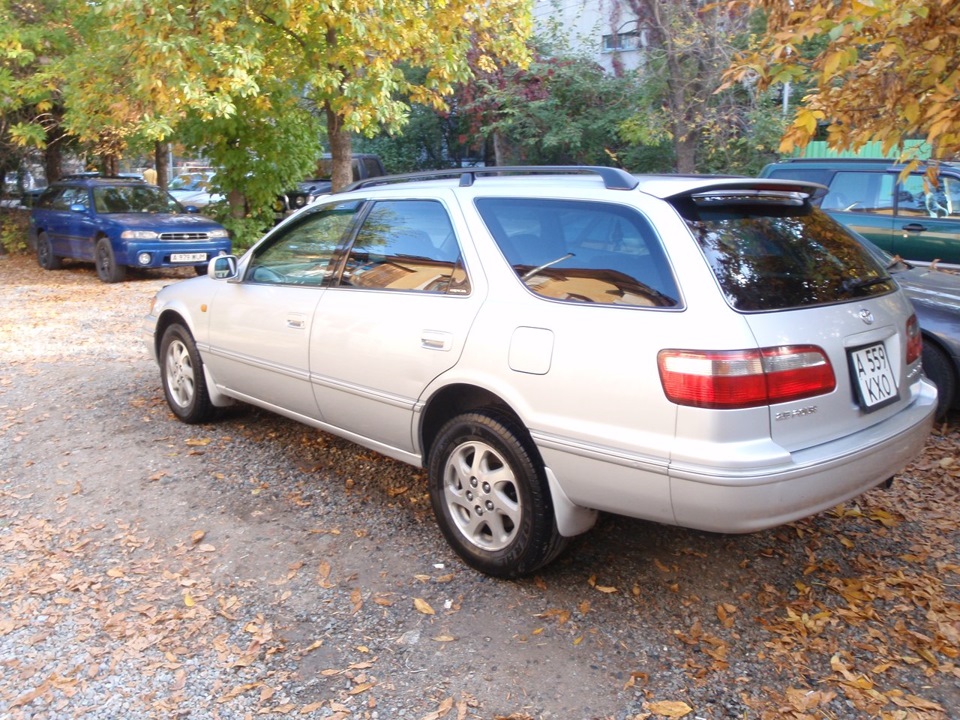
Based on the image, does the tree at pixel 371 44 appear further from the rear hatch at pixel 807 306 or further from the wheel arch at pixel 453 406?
the rear hatch at pixel 807 306

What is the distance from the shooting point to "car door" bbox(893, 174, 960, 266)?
29.1 ft

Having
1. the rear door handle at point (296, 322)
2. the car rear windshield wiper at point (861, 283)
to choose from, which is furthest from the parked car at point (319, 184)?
the car rear windshield wiper at point (861, 283)

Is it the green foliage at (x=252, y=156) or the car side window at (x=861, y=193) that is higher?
the green foliage at (x=252, y=156)

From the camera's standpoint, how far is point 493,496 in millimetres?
3832

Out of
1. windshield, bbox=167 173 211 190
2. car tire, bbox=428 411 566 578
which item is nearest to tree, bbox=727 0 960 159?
car tire, bbox=428 411 566 578

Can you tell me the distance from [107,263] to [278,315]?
33.1ft

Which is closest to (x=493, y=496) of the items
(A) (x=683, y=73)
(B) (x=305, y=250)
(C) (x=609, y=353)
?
(C) (x=609, y=353)

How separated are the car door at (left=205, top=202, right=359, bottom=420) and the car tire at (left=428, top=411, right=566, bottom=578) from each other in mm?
1162

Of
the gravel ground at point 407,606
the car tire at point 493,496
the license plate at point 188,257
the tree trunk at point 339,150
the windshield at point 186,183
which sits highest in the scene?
the windshield at point 186,183

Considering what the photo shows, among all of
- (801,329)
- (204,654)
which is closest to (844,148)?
(801,329)

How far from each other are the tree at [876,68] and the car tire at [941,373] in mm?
1913

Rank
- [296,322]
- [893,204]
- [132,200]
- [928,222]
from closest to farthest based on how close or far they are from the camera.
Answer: [296,322]
[928,222]
[893,204]
[132,200]

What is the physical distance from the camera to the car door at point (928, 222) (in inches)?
350

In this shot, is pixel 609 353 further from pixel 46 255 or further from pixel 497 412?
pixel 46 255
